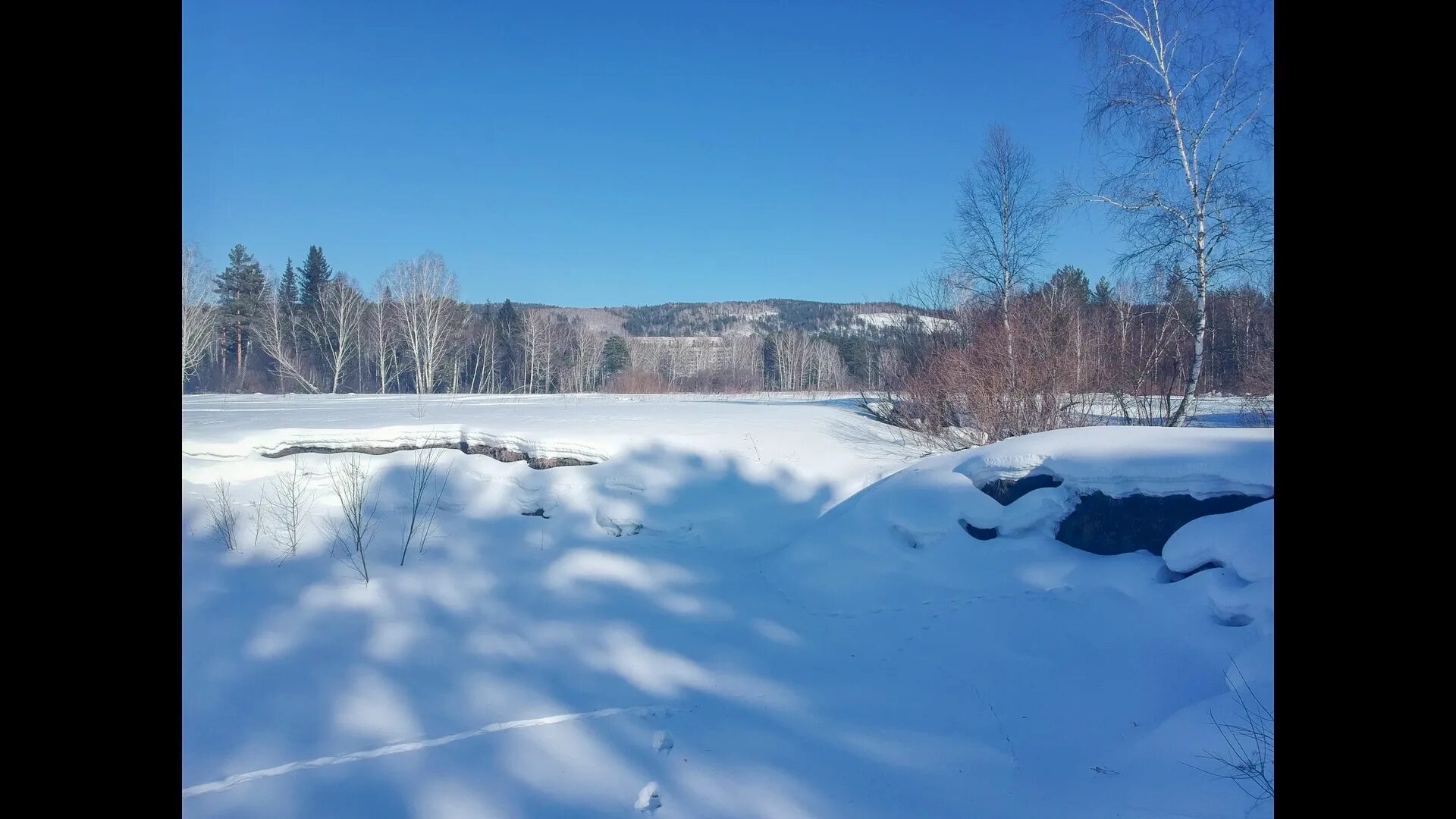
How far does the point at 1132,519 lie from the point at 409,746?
19.2 feet

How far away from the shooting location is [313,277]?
31.2 meters

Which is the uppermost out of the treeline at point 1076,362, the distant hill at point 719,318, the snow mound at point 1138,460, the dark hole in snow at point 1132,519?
the distant hill at point 719,318

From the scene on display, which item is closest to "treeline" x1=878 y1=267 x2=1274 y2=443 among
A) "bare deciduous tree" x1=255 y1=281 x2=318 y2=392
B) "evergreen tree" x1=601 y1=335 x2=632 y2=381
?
"bare deciduous tree" x1=255 y1=281 x2=318 y2=392

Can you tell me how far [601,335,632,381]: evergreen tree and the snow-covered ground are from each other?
125 ft

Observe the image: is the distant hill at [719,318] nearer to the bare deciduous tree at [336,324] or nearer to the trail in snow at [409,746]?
the bare deciduous tree at [336,324]

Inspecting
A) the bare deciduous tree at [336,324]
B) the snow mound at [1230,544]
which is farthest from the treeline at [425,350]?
the snow mound at [1230,544]

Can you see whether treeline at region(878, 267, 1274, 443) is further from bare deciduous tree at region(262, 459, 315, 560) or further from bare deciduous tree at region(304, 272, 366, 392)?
bare deciduous tree at region(304, 272, 366, 392)

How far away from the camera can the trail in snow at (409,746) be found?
139 inches

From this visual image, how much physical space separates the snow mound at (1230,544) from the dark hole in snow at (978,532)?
63.3 inches

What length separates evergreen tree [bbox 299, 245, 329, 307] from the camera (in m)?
28.9

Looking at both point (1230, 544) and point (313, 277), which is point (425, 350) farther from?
point (1230, 544)

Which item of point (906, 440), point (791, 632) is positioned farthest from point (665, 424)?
point (791, 632)
